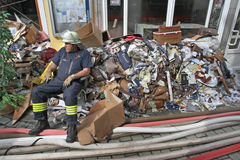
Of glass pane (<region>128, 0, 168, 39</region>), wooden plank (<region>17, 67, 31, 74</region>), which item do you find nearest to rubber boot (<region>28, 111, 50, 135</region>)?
wooden plank (<region>17, 67, 31, 74</region>)

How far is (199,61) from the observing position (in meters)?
4.26

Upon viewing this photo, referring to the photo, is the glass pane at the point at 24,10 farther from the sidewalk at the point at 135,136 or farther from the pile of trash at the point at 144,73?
the sidewalk at the point at 135,136

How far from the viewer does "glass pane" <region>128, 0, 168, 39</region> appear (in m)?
5.04

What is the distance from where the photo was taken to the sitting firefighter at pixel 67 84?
2504 millimetres

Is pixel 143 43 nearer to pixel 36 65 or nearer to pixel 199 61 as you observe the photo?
pixel 199 61

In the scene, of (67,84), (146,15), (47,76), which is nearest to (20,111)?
(47,76)

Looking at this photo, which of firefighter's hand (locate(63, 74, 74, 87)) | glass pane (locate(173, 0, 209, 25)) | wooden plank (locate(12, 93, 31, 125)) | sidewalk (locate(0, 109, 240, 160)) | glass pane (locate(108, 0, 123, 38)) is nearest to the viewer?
sidewalk (locate(0, 109, 240, 160))

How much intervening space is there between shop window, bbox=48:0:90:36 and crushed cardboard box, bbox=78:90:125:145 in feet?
8.99

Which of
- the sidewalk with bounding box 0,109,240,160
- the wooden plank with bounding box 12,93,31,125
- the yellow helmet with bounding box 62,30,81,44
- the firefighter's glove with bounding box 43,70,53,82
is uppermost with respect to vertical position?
the yellow helmet with bounding box 62,30,81,44

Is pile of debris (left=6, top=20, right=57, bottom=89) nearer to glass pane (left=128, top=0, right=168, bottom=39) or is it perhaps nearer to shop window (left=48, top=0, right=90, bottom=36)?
shop window (left=48, top=0, right=90, bottom=36)

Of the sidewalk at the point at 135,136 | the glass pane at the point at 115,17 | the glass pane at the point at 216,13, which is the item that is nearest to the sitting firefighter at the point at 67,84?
the sidewalk at the point at 135,136

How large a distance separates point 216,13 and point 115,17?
3.65 meters

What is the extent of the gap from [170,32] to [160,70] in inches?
49.5

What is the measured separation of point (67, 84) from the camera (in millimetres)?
2547
